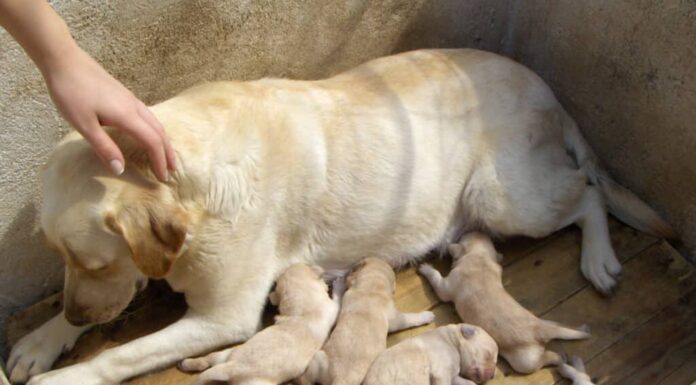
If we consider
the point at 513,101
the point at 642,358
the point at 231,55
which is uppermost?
the point at 231,55

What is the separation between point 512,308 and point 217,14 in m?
1.80

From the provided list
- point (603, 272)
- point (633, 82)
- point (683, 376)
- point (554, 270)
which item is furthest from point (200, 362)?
point (633, 82)

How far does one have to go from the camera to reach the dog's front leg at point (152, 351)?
292 cm

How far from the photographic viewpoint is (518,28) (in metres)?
4.22

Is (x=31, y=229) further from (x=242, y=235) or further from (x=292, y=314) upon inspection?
(x=292, y=314)

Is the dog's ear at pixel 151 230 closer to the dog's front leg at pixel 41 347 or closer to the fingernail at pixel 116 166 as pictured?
the fingernail at pixel 116 166

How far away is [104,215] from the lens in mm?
2514

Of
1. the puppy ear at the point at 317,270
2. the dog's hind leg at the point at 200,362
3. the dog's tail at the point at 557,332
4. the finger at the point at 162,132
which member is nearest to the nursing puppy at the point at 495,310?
the dog's tail at the point at 557,332

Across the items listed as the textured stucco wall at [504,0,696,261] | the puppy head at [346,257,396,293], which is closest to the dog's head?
the puppy head at [346,257,396,293]

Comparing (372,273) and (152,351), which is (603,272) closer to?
(372,273)

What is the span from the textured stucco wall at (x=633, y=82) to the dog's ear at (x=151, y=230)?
2.29 m

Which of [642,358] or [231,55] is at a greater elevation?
[231,55]

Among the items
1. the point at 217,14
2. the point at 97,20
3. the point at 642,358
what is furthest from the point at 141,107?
the point at 642,358

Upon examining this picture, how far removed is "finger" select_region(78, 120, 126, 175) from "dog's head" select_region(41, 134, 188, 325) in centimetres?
14
